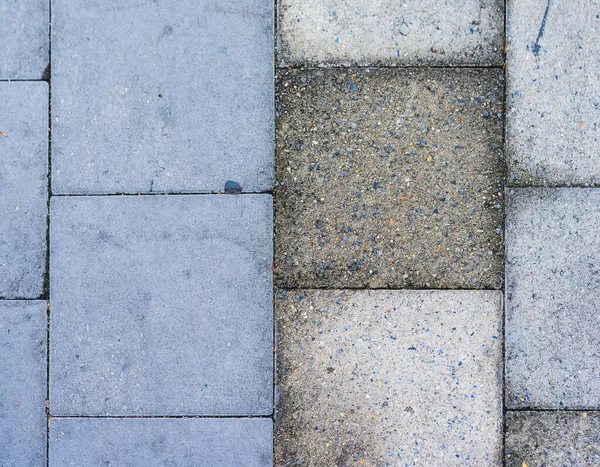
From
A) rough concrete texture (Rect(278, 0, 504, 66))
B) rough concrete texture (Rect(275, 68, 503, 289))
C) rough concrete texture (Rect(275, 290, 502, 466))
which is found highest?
rough concrete texture (Rect(278, 0, 504, 66))

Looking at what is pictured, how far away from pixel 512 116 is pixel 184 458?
226cm

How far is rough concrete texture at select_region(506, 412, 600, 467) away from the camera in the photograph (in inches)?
85.7

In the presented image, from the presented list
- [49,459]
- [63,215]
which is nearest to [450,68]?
[63,215]

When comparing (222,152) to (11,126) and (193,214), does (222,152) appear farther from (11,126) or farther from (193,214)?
(11,126)

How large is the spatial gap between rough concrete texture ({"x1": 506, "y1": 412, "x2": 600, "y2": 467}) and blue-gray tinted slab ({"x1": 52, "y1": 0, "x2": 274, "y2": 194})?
168cm

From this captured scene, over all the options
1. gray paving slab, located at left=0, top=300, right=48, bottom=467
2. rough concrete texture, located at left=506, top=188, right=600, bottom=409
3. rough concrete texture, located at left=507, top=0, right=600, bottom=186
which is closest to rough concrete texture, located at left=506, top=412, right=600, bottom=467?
rough concrete texture, located at left=506, top=188, right=600, bottom=409

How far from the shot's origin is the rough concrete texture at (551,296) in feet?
7.12

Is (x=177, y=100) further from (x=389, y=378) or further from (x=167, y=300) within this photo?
(x=389, y=378)

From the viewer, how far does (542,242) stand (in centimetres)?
217

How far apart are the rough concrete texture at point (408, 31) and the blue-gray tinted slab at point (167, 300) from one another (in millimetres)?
845

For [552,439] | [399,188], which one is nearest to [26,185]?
[399,188]

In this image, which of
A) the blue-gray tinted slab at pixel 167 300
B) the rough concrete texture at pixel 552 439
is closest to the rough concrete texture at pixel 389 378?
the rough concrete texture at pixel 552 439

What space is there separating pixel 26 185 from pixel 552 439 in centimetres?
279

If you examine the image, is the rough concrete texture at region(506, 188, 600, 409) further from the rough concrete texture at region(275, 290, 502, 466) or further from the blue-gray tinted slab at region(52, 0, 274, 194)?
the blue-gray tinted slab at region(52, 0, 274, 194)
